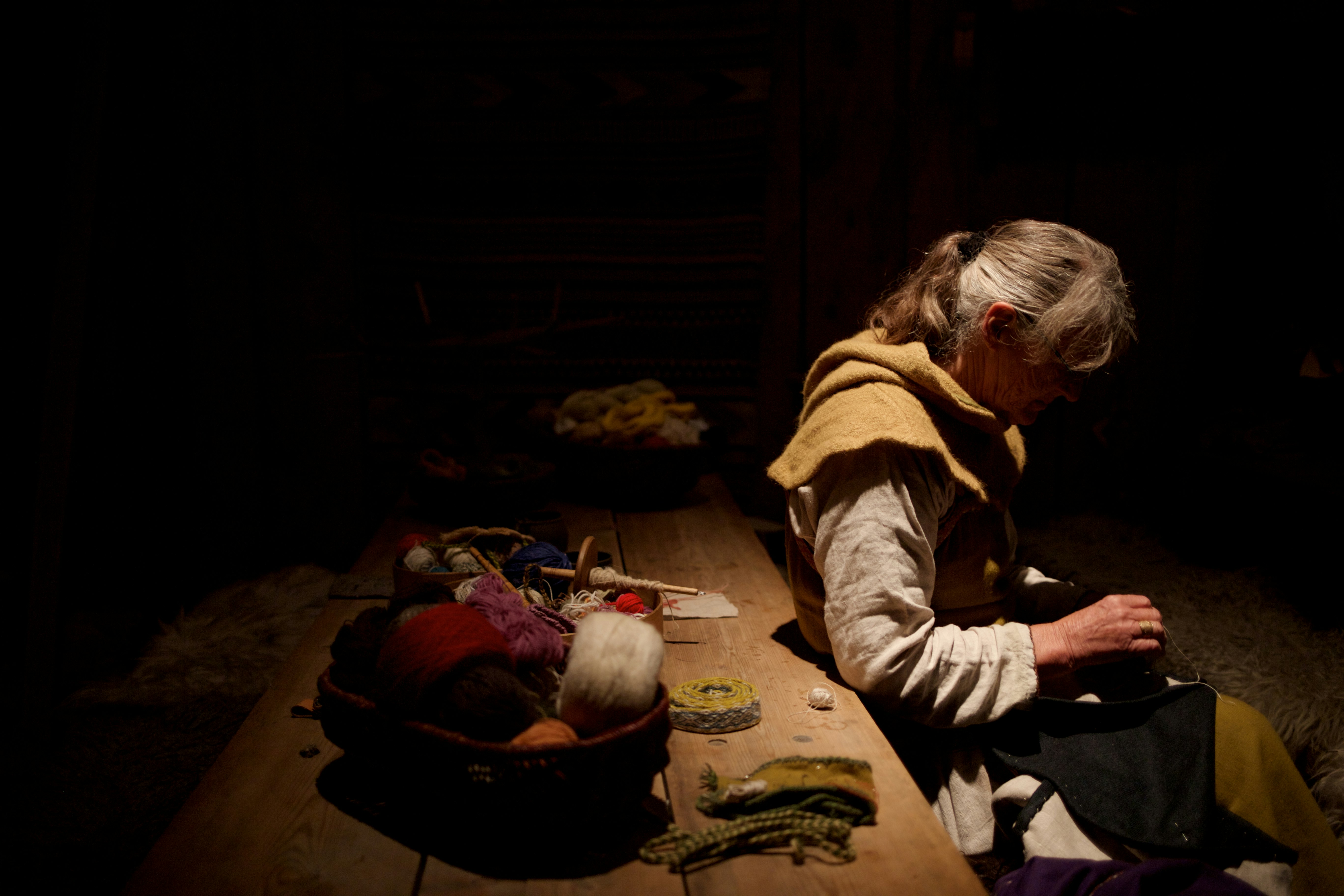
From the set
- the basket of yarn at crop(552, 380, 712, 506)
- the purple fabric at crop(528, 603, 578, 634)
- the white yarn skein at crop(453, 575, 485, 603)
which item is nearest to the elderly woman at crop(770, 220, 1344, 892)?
the purple fabric at crop(528, 603, 578, 634)

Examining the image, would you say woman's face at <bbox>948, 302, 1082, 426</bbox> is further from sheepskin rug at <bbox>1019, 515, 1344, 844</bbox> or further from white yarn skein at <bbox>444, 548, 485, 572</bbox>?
white yarn skein at <bbox>444, 548, 485, 572</bbox>

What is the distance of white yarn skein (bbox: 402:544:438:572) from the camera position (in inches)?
62.8

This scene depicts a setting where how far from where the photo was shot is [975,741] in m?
1.38

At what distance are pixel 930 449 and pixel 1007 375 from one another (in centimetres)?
23

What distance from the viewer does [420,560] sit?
161cm

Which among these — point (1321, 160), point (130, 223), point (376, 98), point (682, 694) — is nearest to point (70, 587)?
point (130, 223)

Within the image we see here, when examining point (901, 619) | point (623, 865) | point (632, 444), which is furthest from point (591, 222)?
point (623, 865)

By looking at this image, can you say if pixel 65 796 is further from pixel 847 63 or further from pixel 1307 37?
pixel 1307 37

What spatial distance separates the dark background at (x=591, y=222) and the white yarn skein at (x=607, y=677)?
1.86 m

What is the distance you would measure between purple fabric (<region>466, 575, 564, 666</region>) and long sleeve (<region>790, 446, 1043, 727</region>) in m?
0.42

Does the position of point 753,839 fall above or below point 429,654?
below

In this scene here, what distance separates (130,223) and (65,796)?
186 centimetres

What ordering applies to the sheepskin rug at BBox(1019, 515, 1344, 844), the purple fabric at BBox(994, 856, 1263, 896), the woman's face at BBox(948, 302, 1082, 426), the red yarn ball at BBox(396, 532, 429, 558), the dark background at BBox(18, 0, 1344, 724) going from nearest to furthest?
1. the purple fabric at BBox(994, 856, 1263, 896)
2. the woman's face at BBox(948, 302, 1082, 426)
3. the red yarn ball at BBox(396, 532, 429, 558)
4. the sheepskin rug at BBox(1019, 515, 1344, 844)
5. the dark background at BBox(18, 0, 1344, 724)

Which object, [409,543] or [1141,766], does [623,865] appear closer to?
[1141,766]
